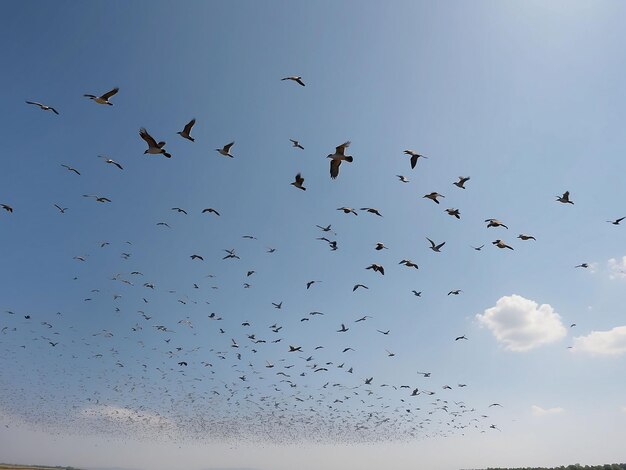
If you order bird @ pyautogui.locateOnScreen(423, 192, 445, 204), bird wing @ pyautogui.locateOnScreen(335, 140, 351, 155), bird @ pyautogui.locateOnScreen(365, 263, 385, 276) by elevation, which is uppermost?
bird wing @ pyautogui.locateOnScreen(335, 140, 351, 155)

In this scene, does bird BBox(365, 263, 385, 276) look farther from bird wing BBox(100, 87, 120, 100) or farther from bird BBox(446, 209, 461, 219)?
bird wing BBox(100, 87, 120, 100)

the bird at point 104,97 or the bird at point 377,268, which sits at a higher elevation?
the bird at point 104,97

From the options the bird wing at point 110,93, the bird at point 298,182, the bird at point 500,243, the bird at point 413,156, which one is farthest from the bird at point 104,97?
the bird at point 500,243

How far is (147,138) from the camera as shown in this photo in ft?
70.4

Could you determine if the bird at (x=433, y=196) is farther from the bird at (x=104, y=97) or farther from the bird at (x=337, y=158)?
the bird at (x=104, y=97)

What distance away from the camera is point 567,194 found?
3105cm

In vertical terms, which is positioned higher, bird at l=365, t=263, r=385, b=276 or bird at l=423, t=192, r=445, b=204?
bird at l=423, t=192, r=445, b=204

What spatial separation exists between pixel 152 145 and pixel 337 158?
10.7 meters

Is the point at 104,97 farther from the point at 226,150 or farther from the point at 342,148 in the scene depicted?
the point at 342,148

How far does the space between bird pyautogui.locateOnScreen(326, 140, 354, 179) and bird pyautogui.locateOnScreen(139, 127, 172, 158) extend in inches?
372

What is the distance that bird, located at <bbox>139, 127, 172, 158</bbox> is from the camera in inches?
816

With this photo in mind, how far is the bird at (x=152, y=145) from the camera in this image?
20.7 meters

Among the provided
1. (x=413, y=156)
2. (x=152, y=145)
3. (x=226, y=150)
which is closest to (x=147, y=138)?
(x=152, y=145)

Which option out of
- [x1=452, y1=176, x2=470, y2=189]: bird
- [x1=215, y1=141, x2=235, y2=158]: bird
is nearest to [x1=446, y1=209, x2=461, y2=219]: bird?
[x1=452, y1=176, x2=470, y2=189]: bird
